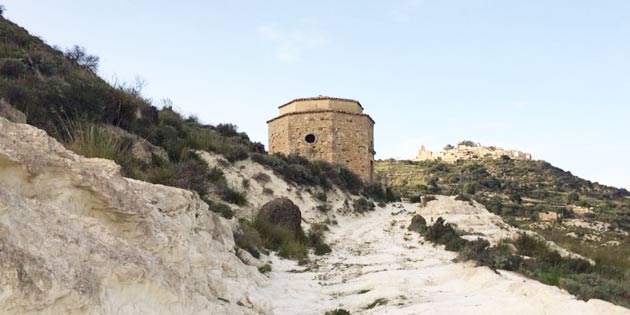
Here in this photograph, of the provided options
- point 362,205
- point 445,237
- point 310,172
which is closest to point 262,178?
point 310,172

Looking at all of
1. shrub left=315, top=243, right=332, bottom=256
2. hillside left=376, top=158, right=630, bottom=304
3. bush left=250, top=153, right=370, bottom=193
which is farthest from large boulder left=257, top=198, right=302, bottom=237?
hillside left=376, top=158, right=630, bottom=304

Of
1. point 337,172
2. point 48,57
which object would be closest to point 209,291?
point 48,57

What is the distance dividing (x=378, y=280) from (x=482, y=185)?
3470cm

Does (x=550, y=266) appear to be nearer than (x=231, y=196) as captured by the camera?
Yes

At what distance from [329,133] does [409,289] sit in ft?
67.6

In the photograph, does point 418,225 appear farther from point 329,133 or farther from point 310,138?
point 310,138

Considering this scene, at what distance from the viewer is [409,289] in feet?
21.9

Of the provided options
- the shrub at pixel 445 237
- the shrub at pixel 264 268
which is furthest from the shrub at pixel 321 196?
the shrub at pixel 264 268

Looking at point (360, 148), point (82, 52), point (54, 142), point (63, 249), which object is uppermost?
point (82, 52)

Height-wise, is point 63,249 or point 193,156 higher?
point 193,156

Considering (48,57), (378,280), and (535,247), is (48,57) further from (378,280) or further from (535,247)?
(535,247)

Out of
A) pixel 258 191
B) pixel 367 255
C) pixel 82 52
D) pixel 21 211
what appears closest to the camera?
pixel 21 211

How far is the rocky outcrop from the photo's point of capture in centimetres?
298

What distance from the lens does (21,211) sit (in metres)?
3.37
